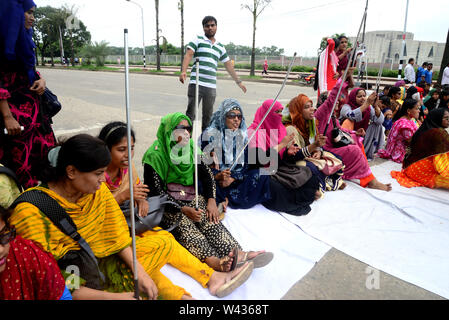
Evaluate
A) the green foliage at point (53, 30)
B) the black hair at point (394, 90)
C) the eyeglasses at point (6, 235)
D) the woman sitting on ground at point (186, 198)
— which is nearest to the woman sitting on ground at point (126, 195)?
the woman sitting on ground at point (186, 198)

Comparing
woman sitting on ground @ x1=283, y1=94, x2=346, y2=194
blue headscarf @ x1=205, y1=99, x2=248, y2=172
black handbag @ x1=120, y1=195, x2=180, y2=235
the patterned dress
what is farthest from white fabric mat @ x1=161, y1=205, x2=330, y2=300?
the patterned dress

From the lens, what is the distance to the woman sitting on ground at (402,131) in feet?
13.9

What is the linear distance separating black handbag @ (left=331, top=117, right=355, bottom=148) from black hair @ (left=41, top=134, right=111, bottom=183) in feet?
9.45

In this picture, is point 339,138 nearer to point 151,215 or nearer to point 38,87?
point 151,215

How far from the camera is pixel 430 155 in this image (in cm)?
353

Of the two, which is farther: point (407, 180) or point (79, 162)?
point (407, 180)

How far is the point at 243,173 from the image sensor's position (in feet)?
9.39

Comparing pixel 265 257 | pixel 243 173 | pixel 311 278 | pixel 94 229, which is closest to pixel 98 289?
pixel 94 229

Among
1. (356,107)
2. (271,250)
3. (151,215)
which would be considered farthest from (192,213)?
(356,107)

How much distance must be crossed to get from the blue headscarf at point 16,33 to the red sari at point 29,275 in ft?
4.34
